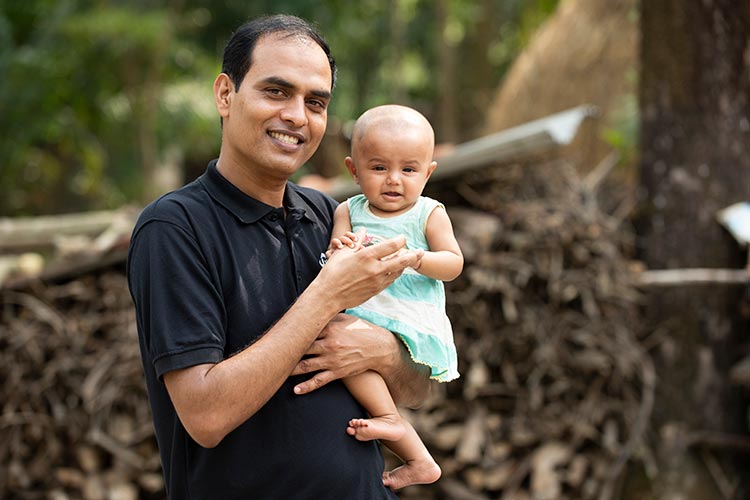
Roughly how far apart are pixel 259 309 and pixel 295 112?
0.44m

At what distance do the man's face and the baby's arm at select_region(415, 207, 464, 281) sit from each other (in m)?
0.38

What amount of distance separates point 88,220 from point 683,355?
390 centimetres

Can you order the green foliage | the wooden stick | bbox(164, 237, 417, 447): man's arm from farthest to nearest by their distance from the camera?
the green foliage, the wooden stick, bbox(164, 237, 417, 447): man's arm

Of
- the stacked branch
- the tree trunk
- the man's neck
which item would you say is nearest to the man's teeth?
the man's neck

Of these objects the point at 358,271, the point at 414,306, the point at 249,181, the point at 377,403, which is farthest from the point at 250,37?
the point at 377,403

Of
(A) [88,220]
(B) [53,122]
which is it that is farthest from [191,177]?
(A) [88,220]

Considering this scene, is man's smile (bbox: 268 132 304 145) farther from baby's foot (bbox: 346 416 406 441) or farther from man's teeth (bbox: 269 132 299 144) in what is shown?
baby's foot (bbox: 346 416 406 441)

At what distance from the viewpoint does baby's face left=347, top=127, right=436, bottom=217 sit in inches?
81.6

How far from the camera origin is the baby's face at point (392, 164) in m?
2.07

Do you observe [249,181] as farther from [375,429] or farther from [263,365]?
[375,429]

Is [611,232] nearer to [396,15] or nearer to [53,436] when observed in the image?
[53,436]

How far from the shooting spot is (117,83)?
10.8 m

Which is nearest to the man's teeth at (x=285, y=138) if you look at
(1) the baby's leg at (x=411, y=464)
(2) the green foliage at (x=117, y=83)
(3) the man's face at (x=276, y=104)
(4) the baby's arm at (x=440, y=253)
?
(3) the man's face at (x=276, y=104)

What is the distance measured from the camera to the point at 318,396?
1.91 meters
